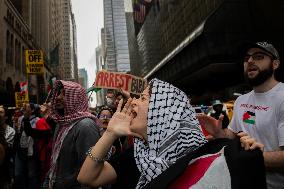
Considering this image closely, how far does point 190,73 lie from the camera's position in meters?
34.8

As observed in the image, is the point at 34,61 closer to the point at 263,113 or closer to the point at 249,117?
the point at 249,117

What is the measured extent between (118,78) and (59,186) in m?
4.67

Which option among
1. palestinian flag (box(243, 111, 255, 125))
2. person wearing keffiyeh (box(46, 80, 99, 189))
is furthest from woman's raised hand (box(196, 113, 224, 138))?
person wearing keffiyeh (box(46, 80, 99, 189))

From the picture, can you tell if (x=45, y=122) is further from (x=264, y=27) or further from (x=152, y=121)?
(x=264, y=27)

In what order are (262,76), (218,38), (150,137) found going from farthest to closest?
(218,38)
(262,76)
(150,137)

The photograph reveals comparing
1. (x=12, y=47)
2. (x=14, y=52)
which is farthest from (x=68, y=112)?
(x=14, y=52)

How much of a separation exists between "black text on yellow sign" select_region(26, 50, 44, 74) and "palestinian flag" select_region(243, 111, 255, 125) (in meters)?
12.9

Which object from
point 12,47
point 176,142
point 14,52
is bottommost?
point 176,142

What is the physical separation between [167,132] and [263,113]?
1314 mm

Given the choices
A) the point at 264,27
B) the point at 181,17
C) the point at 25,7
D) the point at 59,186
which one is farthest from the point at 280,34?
the point at 25,7

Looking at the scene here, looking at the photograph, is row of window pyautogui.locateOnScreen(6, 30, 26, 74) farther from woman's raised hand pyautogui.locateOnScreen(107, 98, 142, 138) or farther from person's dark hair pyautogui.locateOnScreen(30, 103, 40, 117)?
woman's raised hand pyautogui.locateOnScreen(107, 98, 142, 138)

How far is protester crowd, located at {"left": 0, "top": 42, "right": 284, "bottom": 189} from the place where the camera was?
183cm

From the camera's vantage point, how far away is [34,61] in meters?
15.1

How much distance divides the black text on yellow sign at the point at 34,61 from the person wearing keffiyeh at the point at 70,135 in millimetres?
10855
